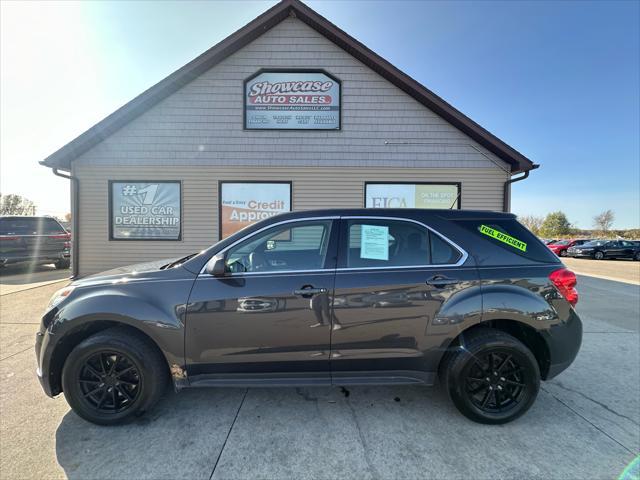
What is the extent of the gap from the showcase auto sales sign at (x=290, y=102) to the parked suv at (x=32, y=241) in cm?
793

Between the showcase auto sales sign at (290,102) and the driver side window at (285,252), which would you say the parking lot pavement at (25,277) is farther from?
the driver side window at (285,252)

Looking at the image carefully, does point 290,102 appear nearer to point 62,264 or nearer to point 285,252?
point 285,252

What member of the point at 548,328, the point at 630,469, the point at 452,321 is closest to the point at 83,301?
the point at 452,321

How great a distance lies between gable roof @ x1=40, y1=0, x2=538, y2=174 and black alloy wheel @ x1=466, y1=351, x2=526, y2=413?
6.19 m

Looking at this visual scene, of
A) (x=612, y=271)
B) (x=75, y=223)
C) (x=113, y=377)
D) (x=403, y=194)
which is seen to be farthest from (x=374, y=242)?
(x=612, y=271)

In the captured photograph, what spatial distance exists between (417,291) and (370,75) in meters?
6.73

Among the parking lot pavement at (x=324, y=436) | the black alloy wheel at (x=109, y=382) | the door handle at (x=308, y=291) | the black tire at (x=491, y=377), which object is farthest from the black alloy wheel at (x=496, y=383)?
the black alloy wheel at (x=109, y=382)

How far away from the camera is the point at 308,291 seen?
243 centimetres

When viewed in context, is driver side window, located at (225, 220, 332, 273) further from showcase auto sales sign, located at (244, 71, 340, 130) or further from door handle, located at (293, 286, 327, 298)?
showcase auto sales sign, located at (244, 71, 340, 130)

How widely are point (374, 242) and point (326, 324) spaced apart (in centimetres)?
80

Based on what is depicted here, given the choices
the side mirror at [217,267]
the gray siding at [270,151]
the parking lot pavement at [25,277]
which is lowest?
the parking lot pavement at [25,277]

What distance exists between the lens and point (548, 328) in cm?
254

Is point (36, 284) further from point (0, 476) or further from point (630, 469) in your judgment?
point (630, 469)

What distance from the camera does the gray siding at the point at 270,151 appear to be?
728 centimetres
